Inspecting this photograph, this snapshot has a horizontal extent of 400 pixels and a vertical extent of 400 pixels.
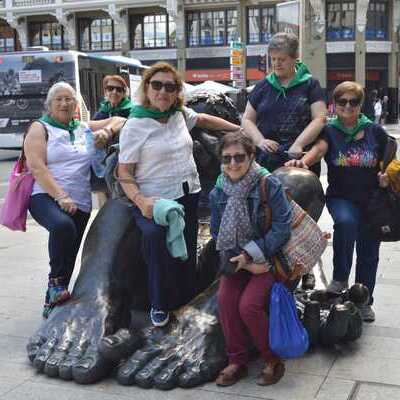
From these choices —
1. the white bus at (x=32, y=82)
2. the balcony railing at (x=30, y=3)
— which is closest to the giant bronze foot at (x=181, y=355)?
the white bus at (x=32, y=82)

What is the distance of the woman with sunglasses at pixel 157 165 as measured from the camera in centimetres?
352

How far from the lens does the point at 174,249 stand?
11.2ft

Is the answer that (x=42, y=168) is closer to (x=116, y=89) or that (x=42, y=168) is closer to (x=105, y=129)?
(x=105, y=129)

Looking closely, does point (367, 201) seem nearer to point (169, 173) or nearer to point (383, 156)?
point (383, 156)

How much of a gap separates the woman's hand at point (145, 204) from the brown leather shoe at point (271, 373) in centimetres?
97

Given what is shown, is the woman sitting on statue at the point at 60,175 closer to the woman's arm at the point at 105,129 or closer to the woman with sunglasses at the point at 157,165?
the woman's arm at the point at 105,129

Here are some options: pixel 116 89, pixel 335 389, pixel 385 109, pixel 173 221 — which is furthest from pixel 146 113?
pixel 385 109

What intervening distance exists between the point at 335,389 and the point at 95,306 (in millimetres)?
1305

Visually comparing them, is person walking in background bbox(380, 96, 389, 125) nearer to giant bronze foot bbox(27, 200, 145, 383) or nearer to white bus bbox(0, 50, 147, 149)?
white bus bbox(0, 50, 147, 149)

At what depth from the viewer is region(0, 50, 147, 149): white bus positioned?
16969 millimetres

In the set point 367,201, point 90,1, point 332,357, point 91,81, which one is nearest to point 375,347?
point 332,357

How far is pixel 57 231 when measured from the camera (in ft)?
13.2

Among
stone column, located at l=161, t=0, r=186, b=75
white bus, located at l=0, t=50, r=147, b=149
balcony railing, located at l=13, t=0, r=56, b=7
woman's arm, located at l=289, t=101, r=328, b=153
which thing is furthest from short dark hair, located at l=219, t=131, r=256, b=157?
balcony railing, located at l=13, t=0, r=56, b=7

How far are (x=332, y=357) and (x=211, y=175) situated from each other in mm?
1469
